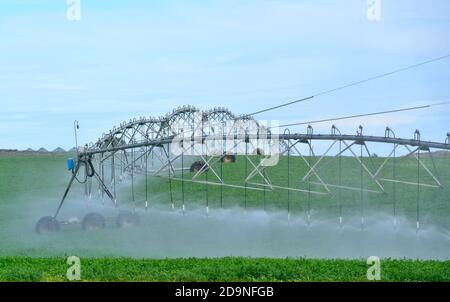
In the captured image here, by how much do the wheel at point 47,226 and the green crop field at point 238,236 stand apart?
0.25 m

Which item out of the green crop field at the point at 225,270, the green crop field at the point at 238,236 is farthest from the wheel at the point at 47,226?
the green crop field at the point at 225,270

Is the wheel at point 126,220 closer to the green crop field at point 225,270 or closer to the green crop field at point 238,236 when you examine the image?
the green crop field at point 238,236

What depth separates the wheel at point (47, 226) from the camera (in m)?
21.1

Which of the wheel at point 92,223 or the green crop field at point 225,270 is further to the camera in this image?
the wheel at point 92,223

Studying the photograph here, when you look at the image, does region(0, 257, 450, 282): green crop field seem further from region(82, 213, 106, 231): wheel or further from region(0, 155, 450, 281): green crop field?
region(82, 213, 106, 231): wheel

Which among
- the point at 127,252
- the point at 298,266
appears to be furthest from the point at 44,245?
the point at 298,266

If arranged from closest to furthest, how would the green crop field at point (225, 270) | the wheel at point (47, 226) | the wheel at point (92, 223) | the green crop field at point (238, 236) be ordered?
the green crop field at point (225, 270) → the green crop field at point (238, 236) → the wheel at point (92, 223) → the wheel at point (47, 226)

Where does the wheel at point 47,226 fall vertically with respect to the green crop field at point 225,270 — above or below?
below

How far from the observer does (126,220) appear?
20.8m

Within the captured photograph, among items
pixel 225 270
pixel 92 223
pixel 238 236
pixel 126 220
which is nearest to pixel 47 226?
Result: pixel 92 223

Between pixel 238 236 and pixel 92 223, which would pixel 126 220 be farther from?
pixel 238 236

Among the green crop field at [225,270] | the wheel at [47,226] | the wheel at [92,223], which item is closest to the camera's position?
the green crop field at [225,270]
